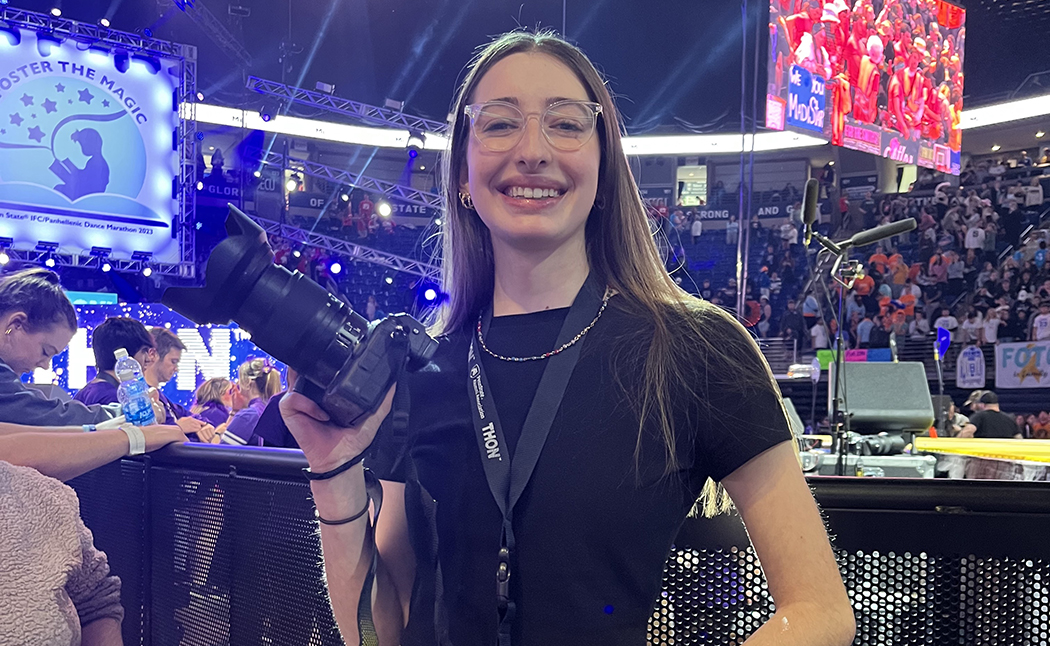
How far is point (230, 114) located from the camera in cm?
1443

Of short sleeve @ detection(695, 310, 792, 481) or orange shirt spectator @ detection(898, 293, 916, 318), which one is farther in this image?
orange shirt spectator @ detection(898, 293, 916, 318)

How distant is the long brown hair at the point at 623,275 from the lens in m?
0.89

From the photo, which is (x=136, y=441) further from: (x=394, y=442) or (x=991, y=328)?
(x=991, y=328)

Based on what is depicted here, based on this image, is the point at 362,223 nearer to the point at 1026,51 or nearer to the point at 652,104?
the point at 652,104

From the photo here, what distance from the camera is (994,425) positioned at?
695cm

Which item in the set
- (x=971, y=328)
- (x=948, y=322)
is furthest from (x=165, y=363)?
(x=971, y=328)

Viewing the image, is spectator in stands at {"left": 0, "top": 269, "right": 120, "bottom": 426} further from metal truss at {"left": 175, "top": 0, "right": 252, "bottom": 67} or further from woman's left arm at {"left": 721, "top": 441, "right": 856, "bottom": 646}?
metal truss at {"left": 175, "top": 0, "right": 252, "bottom": 67}

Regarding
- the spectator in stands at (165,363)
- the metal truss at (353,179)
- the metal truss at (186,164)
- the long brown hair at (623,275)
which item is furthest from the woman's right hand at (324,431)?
the metal truss at (353,179)

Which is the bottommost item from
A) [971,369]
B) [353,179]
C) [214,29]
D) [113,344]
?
[971,369]

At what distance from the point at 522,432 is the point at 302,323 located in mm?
267

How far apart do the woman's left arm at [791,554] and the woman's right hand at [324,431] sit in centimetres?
40

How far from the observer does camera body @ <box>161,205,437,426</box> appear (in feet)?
2.61

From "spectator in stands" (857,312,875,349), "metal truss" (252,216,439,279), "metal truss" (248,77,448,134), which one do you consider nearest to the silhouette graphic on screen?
"metal truss" (248,77,448,134)

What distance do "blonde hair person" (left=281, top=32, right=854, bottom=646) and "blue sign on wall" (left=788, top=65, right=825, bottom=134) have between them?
6.20 m
